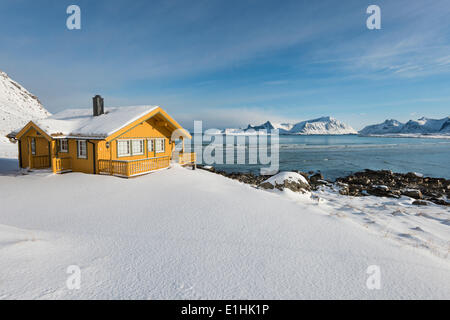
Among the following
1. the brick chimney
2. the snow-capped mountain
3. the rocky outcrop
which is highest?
the snow-capped mountain

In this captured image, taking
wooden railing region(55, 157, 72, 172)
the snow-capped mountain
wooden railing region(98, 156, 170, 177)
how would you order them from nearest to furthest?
1. wooden railing region(98, 156, 170, 177)
2. wooden railing region(55, 157, 72, 172)
3. the snow-capped mountain

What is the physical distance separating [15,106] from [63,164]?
68.9m

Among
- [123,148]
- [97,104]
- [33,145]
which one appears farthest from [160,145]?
[33,145]

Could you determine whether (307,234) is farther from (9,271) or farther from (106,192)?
(106,192)

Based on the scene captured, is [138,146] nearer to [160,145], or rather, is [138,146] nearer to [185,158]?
[160,145]

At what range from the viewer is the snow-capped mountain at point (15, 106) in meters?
48.5

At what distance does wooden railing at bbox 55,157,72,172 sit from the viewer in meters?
14.3

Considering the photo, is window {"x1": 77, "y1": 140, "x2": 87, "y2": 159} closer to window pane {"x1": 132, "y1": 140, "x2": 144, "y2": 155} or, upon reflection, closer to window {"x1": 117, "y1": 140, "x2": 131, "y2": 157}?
window {"x1": 117, "y1": 140, "x2": 131, "y2": 157}

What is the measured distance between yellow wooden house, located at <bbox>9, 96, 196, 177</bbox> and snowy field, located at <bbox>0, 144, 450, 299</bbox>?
4.68 m

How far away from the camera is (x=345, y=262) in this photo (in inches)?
193

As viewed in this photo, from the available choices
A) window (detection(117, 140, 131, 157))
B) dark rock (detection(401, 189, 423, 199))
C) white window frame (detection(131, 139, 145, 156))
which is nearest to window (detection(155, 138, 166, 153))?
white window frame (detection(131, 139, 145, 156))

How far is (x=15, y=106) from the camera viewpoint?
2381 inches

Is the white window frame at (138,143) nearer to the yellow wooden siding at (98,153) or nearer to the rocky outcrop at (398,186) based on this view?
the yellow wooden siding at (98,153)

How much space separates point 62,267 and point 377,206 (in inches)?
652
